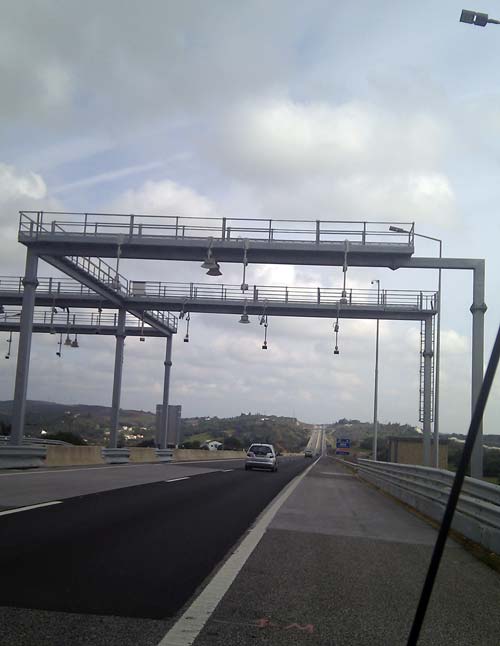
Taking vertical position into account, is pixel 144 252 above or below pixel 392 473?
above

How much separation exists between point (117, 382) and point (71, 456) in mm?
7776

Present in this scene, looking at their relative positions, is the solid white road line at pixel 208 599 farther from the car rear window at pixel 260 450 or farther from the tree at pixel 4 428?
the tree at pixel 4 428

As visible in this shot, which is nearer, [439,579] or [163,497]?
[439,579]

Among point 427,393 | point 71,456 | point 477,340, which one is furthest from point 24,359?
point 427,393

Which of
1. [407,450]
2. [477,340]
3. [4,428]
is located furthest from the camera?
[4,428]

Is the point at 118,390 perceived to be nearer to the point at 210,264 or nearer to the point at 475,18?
the point at 210,264

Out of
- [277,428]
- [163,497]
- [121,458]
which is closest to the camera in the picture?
[163,497]

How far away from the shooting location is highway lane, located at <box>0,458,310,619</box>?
6.32m

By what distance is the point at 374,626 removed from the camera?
19.4 ft

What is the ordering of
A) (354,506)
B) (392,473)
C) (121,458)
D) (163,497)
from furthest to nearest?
(121,458) → (392,473) → (354,506) → (163,497)

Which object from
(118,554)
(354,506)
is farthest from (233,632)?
(354,506)

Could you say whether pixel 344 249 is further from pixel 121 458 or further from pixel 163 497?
pixel 121 458

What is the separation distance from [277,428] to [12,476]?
546ft

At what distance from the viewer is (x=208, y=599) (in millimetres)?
6582
